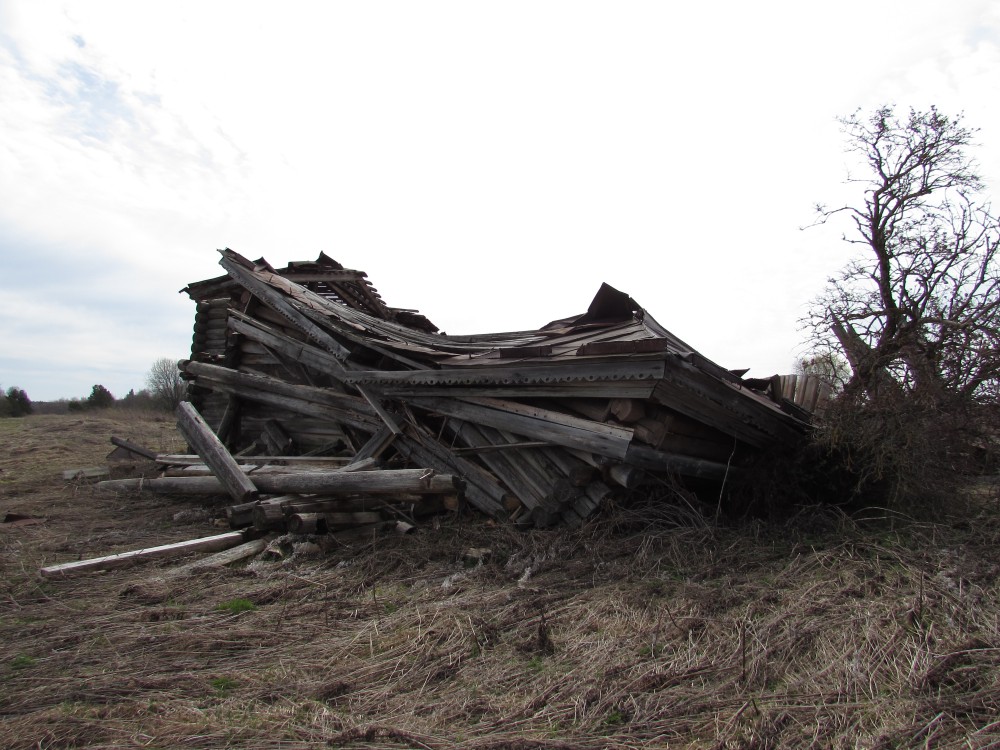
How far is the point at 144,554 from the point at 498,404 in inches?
158

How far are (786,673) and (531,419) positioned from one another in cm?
404

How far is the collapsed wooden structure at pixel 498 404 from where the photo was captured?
648 cm

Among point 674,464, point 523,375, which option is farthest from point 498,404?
point 674,464

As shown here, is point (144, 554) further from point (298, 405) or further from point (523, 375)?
point (523, 375)

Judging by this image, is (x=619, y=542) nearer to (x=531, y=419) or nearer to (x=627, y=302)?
(x=531, y=419)

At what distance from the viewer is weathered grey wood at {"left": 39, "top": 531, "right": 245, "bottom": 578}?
6043mm

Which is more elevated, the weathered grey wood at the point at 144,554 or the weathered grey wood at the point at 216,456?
the weathered grey wood at the point at 216,456

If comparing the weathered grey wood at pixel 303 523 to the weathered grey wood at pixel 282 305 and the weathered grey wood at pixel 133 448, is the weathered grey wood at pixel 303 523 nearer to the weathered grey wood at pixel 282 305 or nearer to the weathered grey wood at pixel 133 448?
the weathered grey wood at pixel 282 305

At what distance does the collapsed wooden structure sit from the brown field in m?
0.77

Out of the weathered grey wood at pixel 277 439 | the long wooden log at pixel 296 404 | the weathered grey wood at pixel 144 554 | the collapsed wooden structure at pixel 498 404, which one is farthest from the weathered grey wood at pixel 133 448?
the weathered grey wood at pixel 144 554

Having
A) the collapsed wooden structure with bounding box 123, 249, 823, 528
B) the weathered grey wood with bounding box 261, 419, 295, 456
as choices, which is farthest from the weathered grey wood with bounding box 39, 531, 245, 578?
the weathered grey wood with bounding box 261, 419, 295, 456

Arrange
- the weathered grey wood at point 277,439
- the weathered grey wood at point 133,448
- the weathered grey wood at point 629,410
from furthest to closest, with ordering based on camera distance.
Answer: the weathered grey wood at point 133,448 → the weathered grey wood at point 277,439 → the weathered grey wood at point 629,410

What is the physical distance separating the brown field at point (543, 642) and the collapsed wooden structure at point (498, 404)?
77cm

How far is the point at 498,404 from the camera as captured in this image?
25.0ft
